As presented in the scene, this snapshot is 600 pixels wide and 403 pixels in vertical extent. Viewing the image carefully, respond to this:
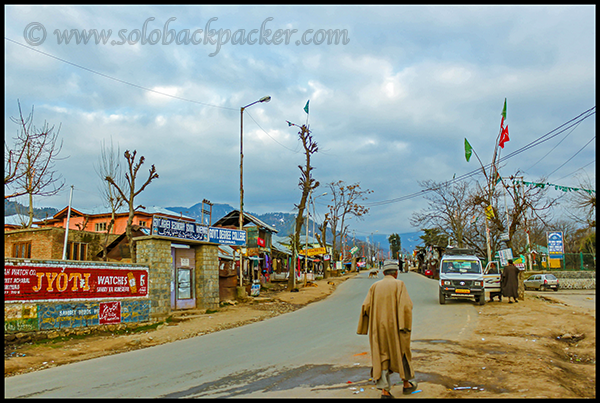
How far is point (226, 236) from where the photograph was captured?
21.8 m

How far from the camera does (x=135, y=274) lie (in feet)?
51.9

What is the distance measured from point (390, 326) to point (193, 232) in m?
14.4

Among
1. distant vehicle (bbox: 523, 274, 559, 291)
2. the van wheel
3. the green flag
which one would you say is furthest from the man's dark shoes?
distant vehicle (bbox: 523, 274, 559, 291)

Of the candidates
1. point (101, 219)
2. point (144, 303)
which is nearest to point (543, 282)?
point (144, 303)

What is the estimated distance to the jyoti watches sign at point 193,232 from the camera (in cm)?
1739

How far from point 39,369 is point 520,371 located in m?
9.70

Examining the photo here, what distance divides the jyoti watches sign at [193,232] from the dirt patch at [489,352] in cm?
355

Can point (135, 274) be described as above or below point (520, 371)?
above

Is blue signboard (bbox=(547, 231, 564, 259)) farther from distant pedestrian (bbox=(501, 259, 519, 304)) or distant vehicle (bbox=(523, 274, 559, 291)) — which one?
distant pedestrian (bbox=(501, 259, 519, 304))

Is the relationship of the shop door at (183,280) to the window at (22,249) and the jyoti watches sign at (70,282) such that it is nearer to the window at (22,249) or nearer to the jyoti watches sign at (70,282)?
the jyoti watches sign at (70,282)

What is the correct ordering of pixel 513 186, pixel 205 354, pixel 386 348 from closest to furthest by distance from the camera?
pixel 386 348, pixel 205 354, pixel 513 186

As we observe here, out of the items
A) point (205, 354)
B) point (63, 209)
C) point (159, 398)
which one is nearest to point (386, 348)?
point (159, 398)

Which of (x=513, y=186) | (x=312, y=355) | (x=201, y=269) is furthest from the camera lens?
(x=513, y=186)

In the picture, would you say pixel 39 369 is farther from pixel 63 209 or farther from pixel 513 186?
pixel 63 209
